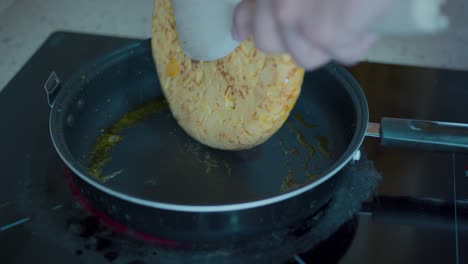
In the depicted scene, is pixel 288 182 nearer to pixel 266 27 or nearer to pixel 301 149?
pixel 301 149

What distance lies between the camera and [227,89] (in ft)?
2.22

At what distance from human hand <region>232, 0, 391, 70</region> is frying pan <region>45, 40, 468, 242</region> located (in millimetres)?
240

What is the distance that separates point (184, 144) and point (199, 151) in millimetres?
33

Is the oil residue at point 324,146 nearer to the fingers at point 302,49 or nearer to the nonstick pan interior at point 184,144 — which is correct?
the nonstick pan interior at point 184,144

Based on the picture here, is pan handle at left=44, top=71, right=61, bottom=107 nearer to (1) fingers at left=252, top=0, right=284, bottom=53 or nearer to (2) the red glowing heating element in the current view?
(2) the red glowing heating element

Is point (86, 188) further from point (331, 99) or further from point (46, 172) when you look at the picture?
point (331, 99)

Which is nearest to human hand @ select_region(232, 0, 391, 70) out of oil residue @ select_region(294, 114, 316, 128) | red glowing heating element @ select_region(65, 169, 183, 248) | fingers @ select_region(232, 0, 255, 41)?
fingers @ select_region(232, 0, 255, 41)

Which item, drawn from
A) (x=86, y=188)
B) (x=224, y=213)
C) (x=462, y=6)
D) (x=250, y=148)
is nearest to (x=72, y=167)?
(x=86, y=188)

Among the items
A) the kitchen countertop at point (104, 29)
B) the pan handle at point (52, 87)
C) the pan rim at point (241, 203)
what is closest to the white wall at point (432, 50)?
the kitchen countertop at point (104, 29)

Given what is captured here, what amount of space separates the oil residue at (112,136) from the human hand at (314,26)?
1.46 feet

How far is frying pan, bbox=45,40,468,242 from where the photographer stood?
1.97ft

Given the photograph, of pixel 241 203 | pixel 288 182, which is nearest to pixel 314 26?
pixel 241 203

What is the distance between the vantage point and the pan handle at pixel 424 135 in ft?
2.31

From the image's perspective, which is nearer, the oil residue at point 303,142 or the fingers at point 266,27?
the fingers at point 266,27
